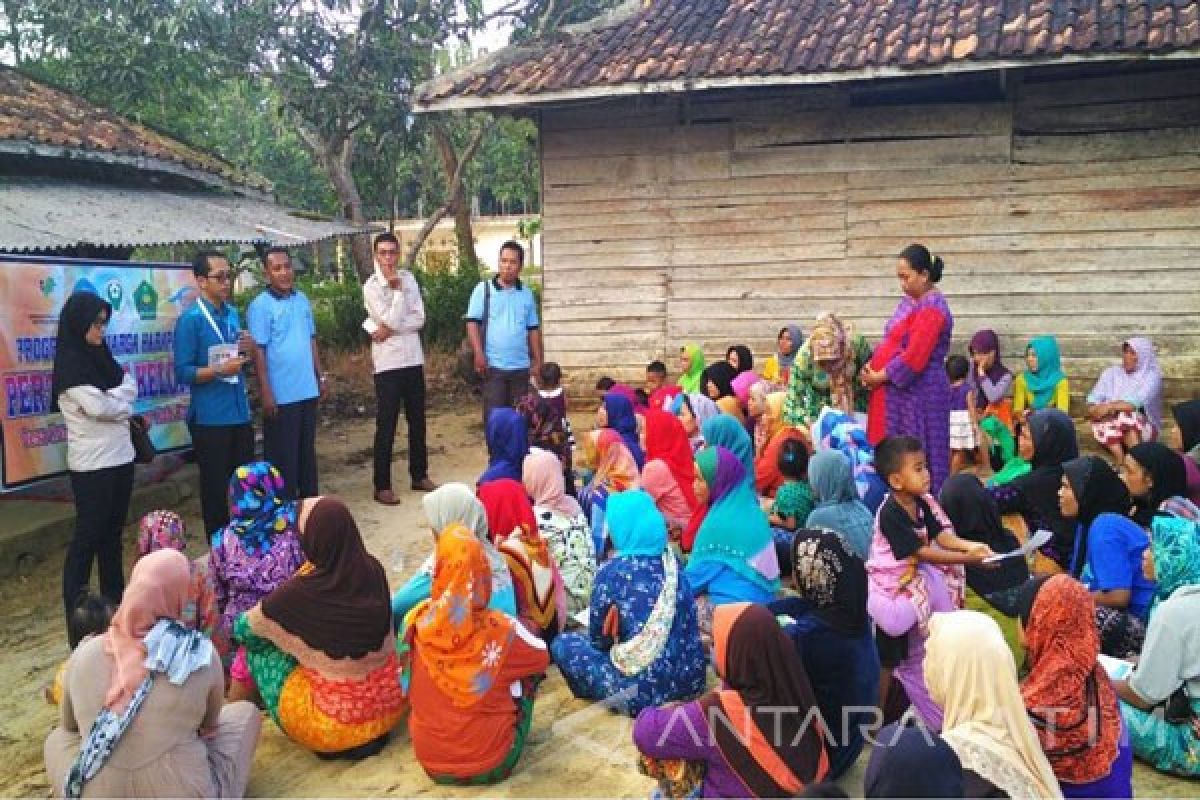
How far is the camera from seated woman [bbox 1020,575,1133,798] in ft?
8.58

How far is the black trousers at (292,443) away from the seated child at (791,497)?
3042mm

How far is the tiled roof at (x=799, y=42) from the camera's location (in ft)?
22.6

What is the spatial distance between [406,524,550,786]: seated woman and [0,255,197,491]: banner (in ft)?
9.90

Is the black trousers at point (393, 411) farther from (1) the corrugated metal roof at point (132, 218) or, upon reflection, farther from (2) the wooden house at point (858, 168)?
(2) the wooden house at point (858, 168)

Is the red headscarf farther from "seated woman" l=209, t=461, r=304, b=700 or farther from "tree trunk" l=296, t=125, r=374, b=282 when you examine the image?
"tree trunk" l=296, t=125, r=374, b=282

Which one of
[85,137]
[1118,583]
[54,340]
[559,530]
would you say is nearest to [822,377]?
[559,530]

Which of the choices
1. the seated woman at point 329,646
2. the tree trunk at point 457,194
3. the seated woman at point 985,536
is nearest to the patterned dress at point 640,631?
the seated woman at point 329,646

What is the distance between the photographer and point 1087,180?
25.7 feet

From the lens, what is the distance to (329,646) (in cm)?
331

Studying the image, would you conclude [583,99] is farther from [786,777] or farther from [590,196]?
[786,777]

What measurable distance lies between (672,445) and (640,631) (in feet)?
6.82

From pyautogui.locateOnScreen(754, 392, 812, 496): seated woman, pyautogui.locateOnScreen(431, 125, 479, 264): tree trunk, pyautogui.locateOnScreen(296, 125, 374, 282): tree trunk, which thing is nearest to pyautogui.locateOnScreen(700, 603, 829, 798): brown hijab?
pyautogui.locateOnScreen(754, 392, 812, 496): seated woman

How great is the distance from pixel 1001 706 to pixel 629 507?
5.09 feet

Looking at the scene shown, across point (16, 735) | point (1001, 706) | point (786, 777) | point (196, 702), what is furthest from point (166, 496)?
point (1001, 706)
